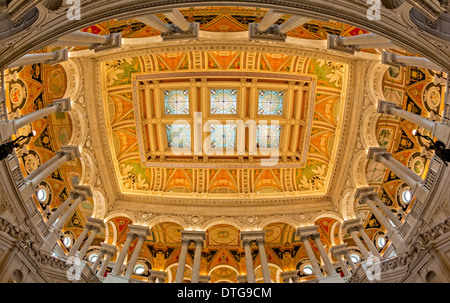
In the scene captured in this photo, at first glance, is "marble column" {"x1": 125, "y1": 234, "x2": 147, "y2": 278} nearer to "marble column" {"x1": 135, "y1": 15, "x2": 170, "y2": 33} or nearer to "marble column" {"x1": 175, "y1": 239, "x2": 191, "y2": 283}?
"marble column" {"x1": 175, "y1": 239, "x2": 191, "y2": 283}

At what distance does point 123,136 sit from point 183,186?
4.59 meters

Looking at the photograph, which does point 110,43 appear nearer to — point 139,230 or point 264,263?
point 139,230

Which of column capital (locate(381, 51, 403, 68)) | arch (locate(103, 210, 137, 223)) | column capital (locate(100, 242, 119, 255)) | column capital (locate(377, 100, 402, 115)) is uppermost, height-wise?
column capital (locate(377, 100, 402, 115))

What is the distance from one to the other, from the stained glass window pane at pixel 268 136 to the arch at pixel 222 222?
4.63 m

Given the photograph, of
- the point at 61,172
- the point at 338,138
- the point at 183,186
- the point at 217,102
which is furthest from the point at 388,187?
the point at 61,172

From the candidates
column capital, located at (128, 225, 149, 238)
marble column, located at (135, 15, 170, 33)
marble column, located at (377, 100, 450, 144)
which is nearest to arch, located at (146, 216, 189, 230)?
column capital, located at (128, 225, 149, 238)

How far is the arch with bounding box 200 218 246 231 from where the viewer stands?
16125 millimetres

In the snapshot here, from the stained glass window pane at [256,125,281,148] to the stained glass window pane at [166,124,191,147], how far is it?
4.03m

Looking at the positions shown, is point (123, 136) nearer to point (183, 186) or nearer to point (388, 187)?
point (183, 186)

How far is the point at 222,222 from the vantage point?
16.5 metres

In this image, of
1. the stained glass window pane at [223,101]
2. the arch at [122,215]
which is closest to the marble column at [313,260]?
the stained glass window pane at [223,101]

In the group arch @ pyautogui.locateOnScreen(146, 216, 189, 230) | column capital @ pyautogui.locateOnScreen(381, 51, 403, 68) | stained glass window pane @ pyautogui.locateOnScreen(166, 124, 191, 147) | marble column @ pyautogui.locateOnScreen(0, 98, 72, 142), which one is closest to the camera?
marble column @ pyautogui.locateOnScreen(0, 98, 72, 142)

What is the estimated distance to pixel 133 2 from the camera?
23.8 ft

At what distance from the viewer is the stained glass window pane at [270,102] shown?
16598mm
